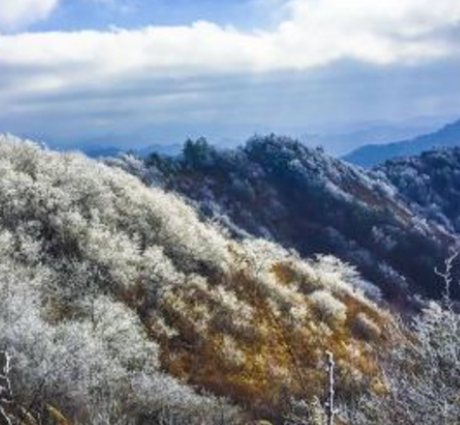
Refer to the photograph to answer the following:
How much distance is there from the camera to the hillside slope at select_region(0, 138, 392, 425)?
184 ft

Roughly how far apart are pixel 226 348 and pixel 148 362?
626 inches

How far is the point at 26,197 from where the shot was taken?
290ft

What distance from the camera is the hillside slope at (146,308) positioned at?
5619 cm

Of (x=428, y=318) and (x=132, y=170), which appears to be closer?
(x=428, y=318)

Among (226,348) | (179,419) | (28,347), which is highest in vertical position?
(28,347)

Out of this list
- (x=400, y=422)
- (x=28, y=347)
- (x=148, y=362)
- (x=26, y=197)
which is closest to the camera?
(x=400, y=422)

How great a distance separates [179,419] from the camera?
52750 millimetres

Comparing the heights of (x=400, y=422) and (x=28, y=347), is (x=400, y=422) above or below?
above

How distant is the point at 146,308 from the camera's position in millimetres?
85312

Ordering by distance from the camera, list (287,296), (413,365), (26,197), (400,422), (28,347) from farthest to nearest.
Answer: (287,296) → (26,197) → (28,347) → (413,365) → (400,422)

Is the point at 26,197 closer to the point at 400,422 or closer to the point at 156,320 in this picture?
the point at 156,320

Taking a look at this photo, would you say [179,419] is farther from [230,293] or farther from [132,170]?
[132,170]

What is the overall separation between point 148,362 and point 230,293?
25.7 m

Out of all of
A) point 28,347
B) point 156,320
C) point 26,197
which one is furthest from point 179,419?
point 26,197
